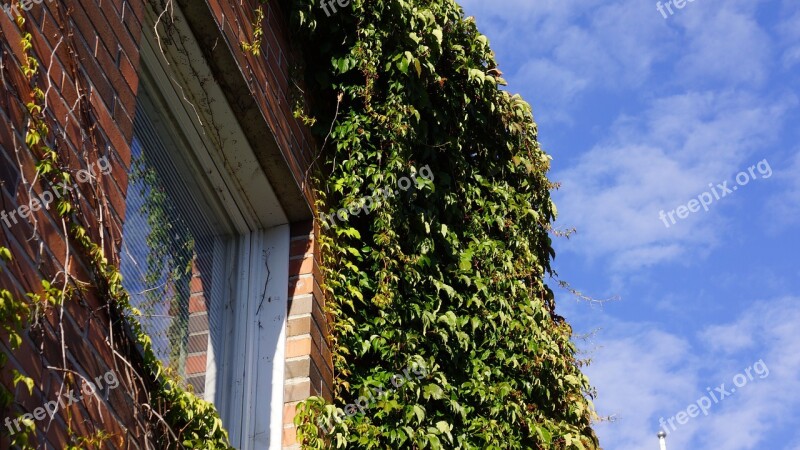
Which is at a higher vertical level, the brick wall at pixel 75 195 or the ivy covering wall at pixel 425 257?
the ivy covering wall at pixel 425 257

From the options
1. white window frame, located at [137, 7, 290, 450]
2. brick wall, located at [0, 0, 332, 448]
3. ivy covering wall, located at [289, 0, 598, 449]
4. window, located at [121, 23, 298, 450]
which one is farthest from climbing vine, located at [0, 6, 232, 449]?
ivy covering wall, located at [289, 0, 598, 449]

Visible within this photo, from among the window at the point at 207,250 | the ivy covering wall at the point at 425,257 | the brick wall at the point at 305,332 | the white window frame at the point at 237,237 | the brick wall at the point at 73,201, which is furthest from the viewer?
the ivy covering wall at the point at 425,257

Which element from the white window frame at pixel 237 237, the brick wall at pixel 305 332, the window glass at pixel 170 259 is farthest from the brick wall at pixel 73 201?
the brick wall at pixel 305 332

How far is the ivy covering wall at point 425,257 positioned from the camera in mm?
5031

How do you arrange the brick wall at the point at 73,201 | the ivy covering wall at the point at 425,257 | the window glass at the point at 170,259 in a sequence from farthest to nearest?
the ivy covering wall at the point at 425,257
the window glass at the point at 170,259
the brick wall at the point at 73,201

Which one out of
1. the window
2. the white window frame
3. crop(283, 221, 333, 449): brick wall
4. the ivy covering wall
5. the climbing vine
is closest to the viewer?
the climbing vine

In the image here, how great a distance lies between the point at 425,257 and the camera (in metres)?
5.43

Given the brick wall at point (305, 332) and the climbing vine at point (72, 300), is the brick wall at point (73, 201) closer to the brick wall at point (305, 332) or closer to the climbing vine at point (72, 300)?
the climbing vine at point (72, 300)

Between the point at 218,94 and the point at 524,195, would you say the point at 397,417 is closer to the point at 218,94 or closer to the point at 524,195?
the point at 218,94

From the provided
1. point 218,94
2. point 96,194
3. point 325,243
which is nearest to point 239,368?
point 325,243

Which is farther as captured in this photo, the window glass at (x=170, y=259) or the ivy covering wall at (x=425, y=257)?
the ivy covering wall at (x=425, y=257)

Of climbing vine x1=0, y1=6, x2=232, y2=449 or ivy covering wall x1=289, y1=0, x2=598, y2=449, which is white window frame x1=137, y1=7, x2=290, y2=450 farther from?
climbing vine x1=0, y1=6, x2=232, y2=449

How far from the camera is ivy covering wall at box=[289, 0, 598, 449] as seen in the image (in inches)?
198

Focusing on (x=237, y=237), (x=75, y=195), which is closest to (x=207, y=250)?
(x=237, y=237)
